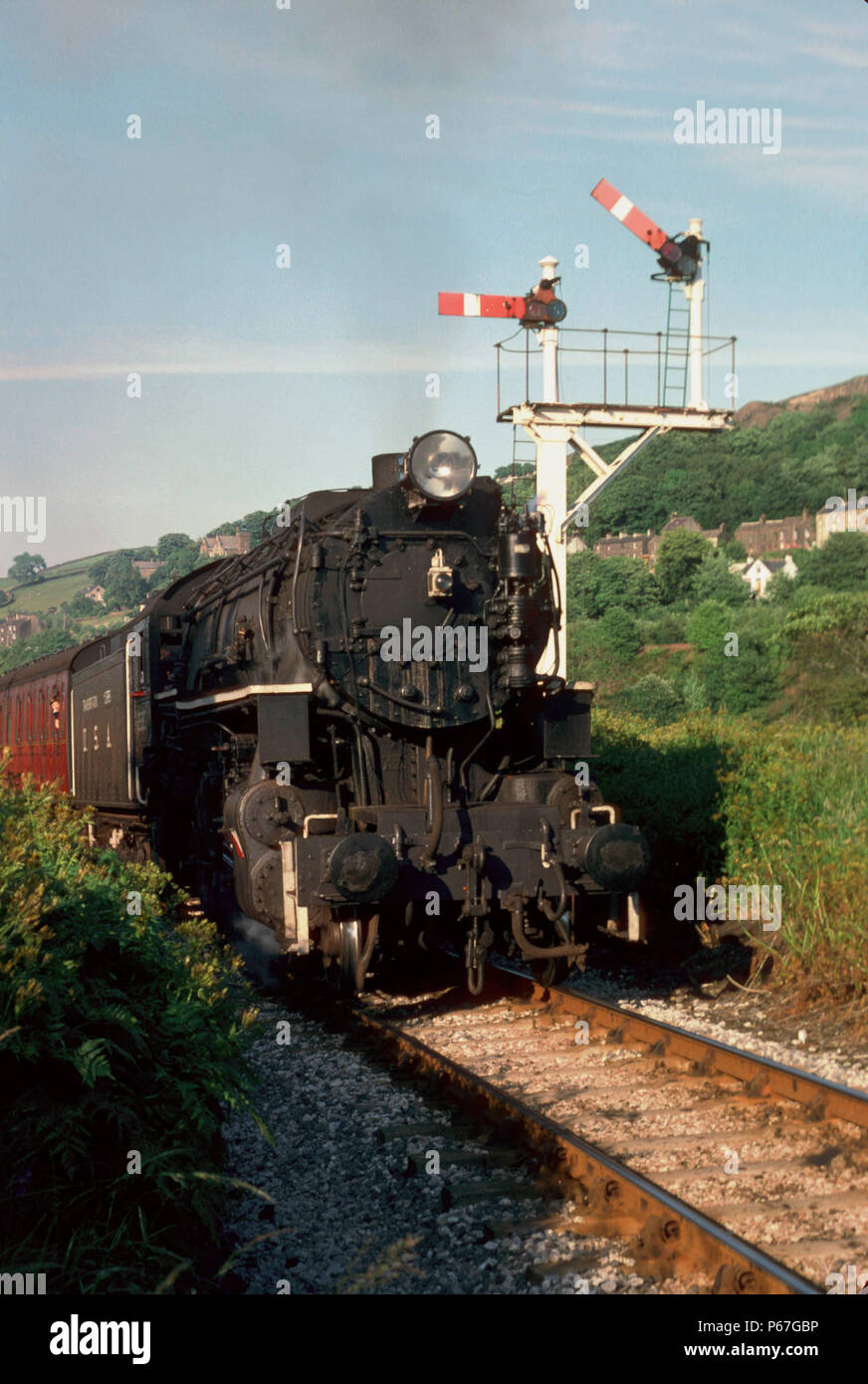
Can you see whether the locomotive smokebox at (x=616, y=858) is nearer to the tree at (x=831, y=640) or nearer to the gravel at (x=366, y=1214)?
the gravel at (x=366, y=1214)

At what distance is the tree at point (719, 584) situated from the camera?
251 ft

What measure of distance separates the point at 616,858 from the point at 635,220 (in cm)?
1206

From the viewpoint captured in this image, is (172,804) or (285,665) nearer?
(285,665)

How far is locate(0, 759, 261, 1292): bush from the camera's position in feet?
12.9

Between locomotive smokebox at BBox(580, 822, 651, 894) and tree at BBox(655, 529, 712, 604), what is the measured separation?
77.8 meters

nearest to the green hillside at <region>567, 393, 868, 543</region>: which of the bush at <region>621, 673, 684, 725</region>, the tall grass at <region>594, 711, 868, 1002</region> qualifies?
the bush at <region>621, 673, 684, 725</region>

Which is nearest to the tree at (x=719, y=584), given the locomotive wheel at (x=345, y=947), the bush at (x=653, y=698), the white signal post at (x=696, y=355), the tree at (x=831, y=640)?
the tree at (x=831, y=640)

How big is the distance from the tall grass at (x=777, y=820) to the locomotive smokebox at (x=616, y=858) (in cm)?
130

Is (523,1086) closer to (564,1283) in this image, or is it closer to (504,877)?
(504,877)

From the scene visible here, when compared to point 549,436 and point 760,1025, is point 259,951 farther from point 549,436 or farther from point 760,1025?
point 549,436

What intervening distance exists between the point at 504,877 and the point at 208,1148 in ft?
12.1

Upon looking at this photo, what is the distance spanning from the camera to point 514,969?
10.0 metres

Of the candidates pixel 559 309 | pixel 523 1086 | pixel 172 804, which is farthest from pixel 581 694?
pixel 559 309

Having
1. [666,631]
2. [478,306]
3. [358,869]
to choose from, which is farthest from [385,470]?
[666,631]
